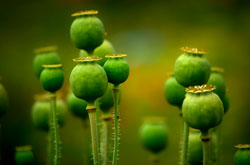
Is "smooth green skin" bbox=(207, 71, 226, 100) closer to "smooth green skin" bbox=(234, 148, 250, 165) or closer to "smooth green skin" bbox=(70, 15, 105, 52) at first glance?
"smooth green skin" bbox=(234, 148, 250, 165)

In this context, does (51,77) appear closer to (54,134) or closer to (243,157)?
(54,134)

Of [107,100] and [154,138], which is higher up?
[107,100]

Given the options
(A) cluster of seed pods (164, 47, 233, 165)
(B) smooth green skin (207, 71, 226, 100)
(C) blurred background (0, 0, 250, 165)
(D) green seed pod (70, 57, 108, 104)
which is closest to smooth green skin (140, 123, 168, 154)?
(A) cluster of seed pods (164, 47, 233, 165)

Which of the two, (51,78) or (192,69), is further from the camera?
(51,78)

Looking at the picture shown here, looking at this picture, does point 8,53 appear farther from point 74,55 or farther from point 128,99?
point 128,99

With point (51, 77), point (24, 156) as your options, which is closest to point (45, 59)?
point (51, 77)

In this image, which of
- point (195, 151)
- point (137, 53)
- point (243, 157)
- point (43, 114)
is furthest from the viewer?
point (137, 53)
